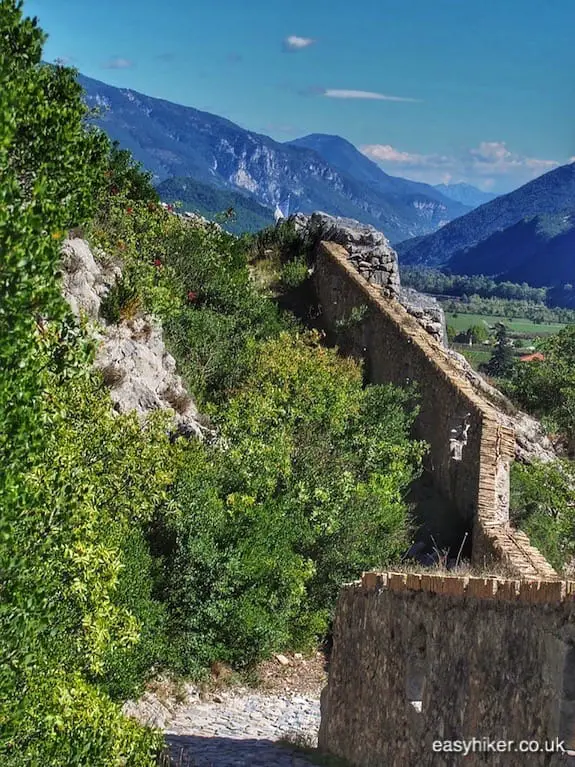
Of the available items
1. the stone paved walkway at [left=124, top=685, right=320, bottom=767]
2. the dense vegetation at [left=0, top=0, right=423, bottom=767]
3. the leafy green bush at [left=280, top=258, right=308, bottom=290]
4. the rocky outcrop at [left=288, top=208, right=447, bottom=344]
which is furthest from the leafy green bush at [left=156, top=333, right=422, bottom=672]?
the leafy green bush at [left=280, top=258, right=308, bottom=290]

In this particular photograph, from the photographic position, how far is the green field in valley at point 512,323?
4823 inches

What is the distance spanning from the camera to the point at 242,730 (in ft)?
36.4

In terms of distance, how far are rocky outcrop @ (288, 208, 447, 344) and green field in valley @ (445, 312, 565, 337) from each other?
8882 cm

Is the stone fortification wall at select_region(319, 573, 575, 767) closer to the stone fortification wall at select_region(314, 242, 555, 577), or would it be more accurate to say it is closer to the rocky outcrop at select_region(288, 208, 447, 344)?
the stone fortification wall at select_region(314, 242, 555, 577)

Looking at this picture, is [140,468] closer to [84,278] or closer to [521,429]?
[84,278]

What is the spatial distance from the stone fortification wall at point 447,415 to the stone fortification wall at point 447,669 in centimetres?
127

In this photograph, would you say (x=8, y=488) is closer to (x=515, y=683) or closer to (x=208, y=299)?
(x=515, y=683)

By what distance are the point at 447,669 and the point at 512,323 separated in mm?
139718

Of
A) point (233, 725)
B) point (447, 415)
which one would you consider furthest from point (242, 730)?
point (447, 415)

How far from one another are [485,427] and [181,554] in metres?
4.78

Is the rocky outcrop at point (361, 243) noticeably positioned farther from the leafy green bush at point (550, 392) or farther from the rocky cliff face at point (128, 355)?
the rocky cliff face at point (128, 355)

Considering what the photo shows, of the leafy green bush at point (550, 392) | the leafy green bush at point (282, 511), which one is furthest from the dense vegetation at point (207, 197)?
the leafy green bush at point (282, 511)

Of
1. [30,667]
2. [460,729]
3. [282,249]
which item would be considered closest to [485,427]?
[460,729]

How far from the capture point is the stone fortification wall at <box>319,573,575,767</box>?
18.3 feet
